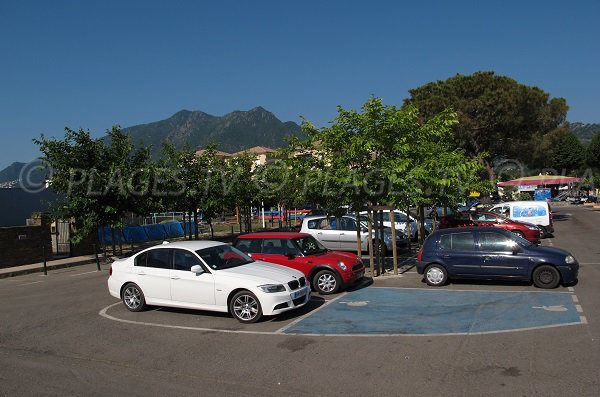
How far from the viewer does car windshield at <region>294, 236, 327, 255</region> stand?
13.2 m

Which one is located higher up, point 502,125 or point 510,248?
point 502,125

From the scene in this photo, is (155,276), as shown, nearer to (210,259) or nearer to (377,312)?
(210,259)

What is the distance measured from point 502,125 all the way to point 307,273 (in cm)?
3207

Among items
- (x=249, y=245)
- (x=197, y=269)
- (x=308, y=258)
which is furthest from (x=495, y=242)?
(x=197, y=269)

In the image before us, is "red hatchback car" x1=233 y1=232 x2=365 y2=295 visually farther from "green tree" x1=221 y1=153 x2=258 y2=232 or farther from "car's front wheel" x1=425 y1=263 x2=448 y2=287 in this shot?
"green tree" x1=221 y1=153 x2=258 y2=232

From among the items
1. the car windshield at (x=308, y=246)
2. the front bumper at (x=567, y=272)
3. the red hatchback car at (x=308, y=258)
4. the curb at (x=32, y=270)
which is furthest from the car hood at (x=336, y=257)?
the curb at (x=32, y=270)

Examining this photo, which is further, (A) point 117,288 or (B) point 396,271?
(B) point 396,271

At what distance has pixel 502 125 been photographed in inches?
1585

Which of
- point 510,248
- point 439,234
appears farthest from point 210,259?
point 510,248

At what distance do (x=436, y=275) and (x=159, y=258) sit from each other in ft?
21.7

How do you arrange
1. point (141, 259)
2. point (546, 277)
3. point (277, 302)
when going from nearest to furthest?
point (277, 302) → point (141, 259) → point (546, 277)

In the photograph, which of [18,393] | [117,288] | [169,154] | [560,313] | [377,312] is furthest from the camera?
[169,154]

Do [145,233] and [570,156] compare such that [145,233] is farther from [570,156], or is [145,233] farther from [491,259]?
[570,156]

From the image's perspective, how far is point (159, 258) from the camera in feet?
35.9
